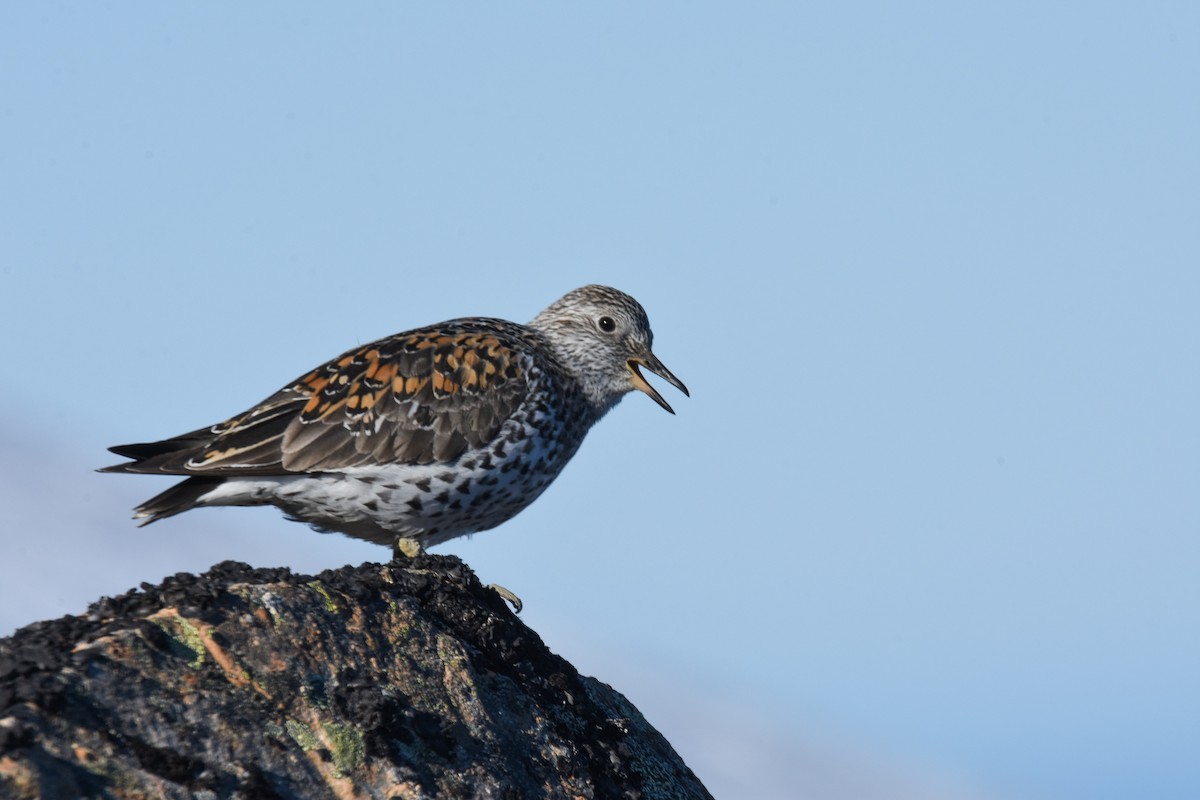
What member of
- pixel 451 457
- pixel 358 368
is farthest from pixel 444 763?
pixel 358 368

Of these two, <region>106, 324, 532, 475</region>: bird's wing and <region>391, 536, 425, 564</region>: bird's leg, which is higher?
<region>106, 324, 532, 475</region>: bird's wing

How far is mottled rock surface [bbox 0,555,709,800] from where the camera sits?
5664 millimetres

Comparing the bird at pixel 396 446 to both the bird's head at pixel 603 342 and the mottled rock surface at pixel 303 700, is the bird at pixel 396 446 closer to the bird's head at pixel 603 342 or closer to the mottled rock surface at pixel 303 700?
the bird's head at pixel 603 342

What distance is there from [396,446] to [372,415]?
39 cm

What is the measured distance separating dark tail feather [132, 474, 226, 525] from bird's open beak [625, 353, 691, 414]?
14.7 feet

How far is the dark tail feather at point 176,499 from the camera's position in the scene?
10742mm

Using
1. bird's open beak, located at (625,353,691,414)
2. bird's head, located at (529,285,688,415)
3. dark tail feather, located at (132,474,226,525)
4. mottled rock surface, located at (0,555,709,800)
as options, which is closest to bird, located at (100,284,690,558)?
dark tail feather, located at (132,474,226,525)

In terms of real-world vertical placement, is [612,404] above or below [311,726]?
above

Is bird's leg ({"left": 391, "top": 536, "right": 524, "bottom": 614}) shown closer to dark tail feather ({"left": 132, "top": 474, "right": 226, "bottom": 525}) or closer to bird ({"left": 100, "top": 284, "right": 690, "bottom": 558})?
bird ({"left": 100, "top": 284, "right": 690, "bottom": 558})

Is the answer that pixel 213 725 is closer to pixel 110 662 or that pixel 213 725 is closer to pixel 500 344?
pixel 110 662

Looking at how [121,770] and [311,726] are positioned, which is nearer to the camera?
[121,770]

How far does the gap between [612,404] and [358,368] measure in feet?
9.13

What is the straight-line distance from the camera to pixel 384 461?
1105cm

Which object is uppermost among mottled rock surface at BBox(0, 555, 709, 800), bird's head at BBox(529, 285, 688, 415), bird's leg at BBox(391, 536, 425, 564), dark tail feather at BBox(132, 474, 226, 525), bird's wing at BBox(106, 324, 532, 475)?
bird's head at BBox(529, 285, 688, 415)
